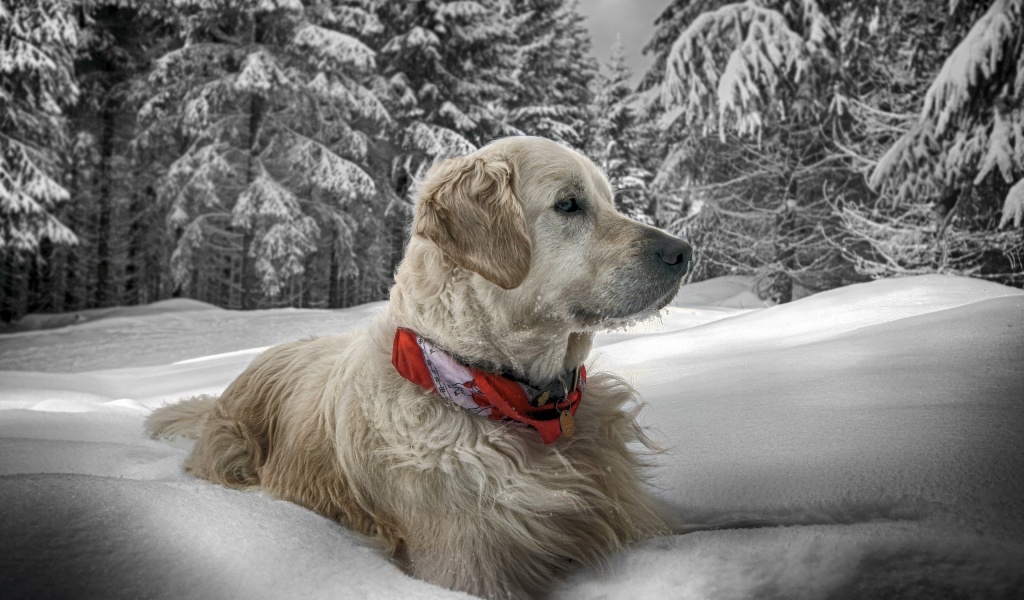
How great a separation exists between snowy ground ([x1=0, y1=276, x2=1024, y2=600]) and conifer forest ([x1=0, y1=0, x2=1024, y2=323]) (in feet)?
18.0

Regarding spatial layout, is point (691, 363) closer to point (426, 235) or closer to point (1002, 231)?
point (426, 235)

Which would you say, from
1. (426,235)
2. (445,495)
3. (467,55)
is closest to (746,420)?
(445,495)

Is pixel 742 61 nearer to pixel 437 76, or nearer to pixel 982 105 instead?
pixel 982 105

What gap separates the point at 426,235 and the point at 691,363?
2.15 metres

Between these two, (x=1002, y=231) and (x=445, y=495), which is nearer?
(x=445, y=495)

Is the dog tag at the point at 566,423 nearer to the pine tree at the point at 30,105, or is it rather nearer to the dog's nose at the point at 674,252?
the dog's nose at the point at 674,252

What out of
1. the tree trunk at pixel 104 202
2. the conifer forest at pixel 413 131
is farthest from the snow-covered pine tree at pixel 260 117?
the tree trunk at pixel 104 202

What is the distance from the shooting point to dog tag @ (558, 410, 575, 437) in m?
1.78

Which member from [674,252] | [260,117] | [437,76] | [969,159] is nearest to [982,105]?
[969,159]

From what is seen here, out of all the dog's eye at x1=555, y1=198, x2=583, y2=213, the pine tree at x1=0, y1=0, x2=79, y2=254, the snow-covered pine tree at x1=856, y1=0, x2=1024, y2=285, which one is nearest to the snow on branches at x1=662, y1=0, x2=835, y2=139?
the snow-covered pine tree at x1=856, y1=0, x2=1024, y2=285

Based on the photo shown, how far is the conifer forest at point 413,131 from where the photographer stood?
8125 mm

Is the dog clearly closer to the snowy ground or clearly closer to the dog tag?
the dog tag

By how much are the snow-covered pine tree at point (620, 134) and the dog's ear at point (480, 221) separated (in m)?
20.1

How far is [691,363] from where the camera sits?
3.38 metres
